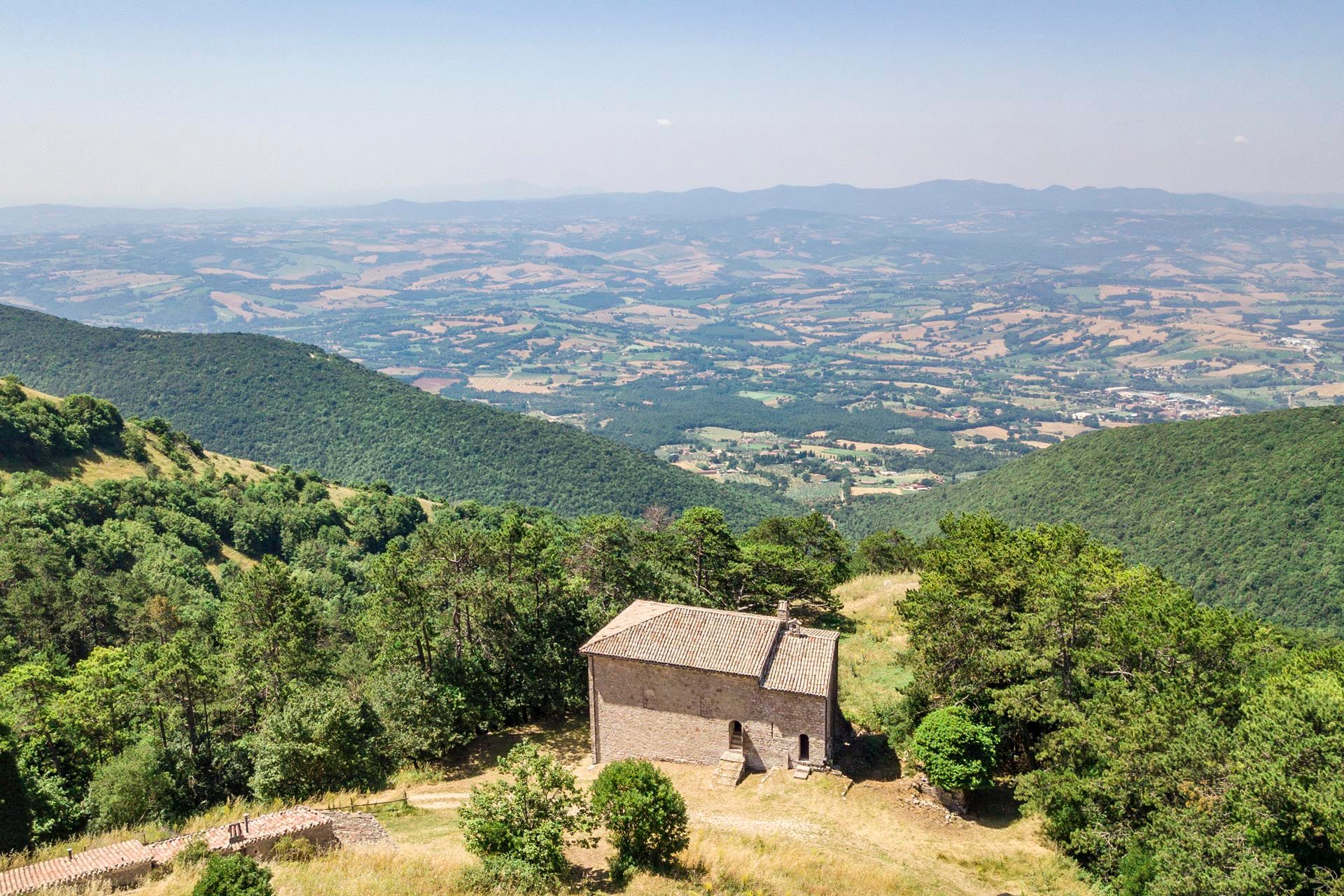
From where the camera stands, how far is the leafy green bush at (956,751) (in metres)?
23.3

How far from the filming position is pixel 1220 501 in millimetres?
73875

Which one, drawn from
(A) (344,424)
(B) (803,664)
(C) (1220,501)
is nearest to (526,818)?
(B) (803,664)

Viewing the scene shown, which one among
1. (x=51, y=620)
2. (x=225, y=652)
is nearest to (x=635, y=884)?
(x=225, y=652)

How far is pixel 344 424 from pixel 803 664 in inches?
4444

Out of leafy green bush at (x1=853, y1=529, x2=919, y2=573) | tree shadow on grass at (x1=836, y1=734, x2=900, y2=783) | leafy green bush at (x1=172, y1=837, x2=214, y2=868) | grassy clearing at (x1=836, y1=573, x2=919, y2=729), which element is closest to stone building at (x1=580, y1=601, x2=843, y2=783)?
tree shadow on grass at (x1=836, y1=734, x2=900, y2=783)

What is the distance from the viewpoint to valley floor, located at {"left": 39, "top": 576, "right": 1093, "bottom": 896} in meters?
17.0

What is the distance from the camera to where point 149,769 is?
2300 centimetres

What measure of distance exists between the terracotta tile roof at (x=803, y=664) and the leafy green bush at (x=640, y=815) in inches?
283

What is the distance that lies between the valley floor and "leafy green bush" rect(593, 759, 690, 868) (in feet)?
2.07

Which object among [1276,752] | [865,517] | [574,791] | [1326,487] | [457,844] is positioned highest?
[1276,752]

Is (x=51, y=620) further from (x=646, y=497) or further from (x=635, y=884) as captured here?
(x=646, y=497)

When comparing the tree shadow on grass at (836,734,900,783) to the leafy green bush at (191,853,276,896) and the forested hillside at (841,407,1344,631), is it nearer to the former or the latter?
the leafy green bush at (191,853,276,896)

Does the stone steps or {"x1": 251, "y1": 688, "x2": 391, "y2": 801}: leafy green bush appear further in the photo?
the stone steps

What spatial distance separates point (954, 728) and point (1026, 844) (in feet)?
11.1
